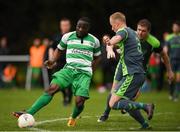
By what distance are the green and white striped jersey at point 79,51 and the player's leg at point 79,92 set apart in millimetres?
171

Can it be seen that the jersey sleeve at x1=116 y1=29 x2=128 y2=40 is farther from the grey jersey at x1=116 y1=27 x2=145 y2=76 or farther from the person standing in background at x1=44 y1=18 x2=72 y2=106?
the person standing in background at x1=44 y1=18 x2=72 y2=106

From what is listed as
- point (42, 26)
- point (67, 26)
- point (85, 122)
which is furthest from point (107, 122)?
point (42, 26)

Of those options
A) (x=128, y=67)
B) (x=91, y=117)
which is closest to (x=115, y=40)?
(x=128, y=67)

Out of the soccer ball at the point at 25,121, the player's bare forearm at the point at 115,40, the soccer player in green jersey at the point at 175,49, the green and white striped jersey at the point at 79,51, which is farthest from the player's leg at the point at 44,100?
the soccer player in green jersey at the point at 175,49

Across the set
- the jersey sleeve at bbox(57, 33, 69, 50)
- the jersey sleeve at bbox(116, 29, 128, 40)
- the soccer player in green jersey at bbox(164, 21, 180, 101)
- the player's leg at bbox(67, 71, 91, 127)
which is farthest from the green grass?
the jersey sleeve at bbox(116, 29, 128, 40)

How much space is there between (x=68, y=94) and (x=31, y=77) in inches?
425

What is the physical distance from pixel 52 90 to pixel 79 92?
0.54 metres

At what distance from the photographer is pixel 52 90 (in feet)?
43.1

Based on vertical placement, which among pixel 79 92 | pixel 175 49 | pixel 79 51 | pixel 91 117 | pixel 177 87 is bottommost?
pixel 177 87

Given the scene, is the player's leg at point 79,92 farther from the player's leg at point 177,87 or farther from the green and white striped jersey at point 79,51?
the player's leg at point 177,87

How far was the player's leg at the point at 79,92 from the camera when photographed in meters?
13.2

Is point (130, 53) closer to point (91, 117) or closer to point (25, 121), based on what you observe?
point (25, 121)

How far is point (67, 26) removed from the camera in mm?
18281

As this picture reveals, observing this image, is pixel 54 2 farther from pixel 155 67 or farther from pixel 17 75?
pixel 155 67
